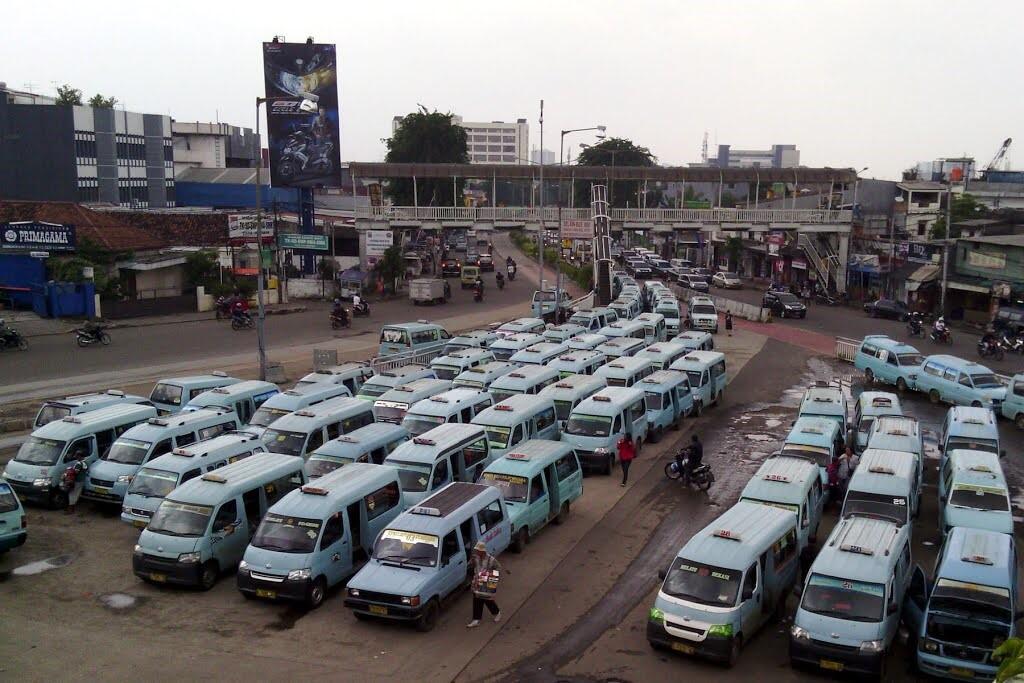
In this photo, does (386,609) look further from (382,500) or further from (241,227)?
(241,227)

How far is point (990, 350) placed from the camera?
1435 inches

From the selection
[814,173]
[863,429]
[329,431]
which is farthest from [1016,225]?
[329,431]

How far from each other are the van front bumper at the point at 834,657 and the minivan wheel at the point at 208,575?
871 centimetres

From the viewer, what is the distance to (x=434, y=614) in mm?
12906

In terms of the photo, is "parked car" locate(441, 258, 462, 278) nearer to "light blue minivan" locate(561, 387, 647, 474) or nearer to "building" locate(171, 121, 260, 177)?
"building" locate(171, 121, 260, 177)

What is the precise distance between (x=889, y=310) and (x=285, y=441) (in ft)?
134

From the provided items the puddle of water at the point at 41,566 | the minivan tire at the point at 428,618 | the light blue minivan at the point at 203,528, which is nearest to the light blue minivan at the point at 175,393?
the puddle of water at the point at 41,566

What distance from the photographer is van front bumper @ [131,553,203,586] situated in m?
13.7

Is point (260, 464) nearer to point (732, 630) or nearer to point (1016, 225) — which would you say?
point (732, 630)

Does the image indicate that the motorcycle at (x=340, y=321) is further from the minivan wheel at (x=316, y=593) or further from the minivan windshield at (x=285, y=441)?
the minivan wheel at (x=316, y=593)

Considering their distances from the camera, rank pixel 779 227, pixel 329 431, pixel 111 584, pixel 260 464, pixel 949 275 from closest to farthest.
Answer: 1. pixel 111 584
2. pixel 260 464
3. pixel 329 431
4. pixel 949 275
5. pixel 779 227

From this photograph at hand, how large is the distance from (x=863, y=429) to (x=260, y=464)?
14564mm

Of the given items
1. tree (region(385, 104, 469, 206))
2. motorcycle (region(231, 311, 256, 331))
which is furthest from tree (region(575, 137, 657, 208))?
motorcycle (region(231, 311, 256, 331))

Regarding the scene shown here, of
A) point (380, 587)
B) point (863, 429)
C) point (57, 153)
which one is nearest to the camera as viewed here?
point (380, 587)
